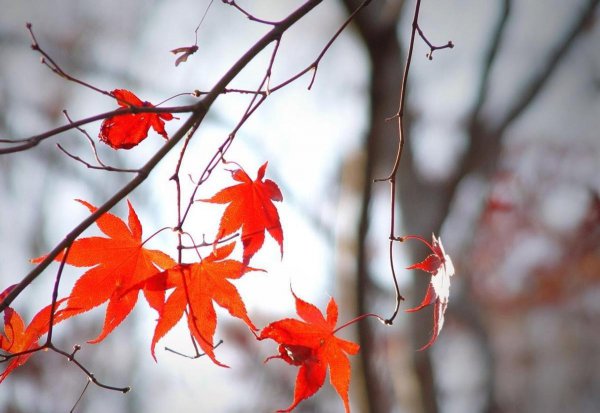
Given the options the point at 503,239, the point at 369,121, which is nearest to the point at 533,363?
the point at 503,239

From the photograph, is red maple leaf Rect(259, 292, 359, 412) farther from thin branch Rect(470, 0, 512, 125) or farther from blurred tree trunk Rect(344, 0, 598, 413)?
thin branch Rect(470, 0, 512, 125)

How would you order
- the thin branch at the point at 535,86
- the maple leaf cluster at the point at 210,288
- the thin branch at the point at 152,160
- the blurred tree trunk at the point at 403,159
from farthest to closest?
1. the thin branch at the point at 535,86
2. the blurred tree trunk at the point at 403,159
3. the maple leaf cluster at the point at 210,288
4. the thin branch at the point at 152,160

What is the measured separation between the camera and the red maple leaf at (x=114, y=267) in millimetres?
419

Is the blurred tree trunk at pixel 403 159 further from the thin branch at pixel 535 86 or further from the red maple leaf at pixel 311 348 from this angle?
the red maple leaf at pixel 311 348

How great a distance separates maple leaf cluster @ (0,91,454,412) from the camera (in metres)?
0.42

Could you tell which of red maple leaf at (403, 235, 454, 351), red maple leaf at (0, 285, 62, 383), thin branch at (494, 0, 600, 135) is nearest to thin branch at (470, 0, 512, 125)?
thin branch at (494, 0, 600, 135)

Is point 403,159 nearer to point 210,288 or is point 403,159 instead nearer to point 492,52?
point 492,52

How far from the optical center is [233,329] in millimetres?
2295

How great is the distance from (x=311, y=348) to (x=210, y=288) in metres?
0.08

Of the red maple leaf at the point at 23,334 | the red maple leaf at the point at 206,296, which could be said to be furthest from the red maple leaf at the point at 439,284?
the red maple leaf at the point at 23,334

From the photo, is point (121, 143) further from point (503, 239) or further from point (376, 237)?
point (503, 239)

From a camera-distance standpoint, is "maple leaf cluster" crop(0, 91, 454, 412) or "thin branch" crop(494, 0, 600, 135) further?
→ "thin branch" crop(494, 0, 600, 135)

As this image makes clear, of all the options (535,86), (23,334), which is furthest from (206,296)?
(535,86)

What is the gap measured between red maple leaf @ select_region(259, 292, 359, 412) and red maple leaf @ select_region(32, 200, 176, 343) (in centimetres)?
9
